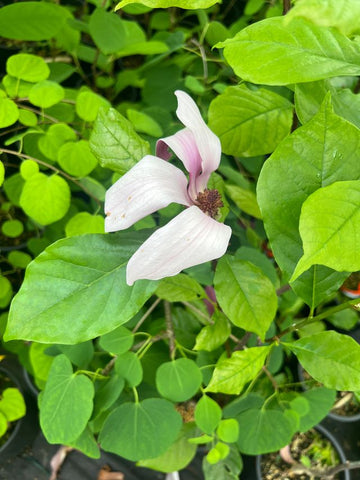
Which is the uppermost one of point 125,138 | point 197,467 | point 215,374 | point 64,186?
point 125,138

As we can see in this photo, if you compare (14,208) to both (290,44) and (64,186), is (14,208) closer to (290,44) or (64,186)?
(64,186)

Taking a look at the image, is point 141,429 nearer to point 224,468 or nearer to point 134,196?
point 224,468

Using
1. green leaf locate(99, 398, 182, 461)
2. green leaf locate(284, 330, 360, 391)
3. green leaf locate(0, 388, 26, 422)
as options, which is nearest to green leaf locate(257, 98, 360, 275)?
green leaf locate(284, 330, 360, 391)

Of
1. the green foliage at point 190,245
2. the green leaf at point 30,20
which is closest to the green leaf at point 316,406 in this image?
the green foliage at point 190,245

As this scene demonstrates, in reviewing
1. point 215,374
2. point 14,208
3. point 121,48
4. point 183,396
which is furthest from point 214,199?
point 14,208

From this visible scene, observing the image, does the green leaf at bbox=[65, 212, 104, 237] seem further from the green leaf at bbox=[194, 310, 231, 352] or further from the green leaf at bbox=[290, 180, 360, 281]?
the green leaf at bbox=[290, 180, 360, 281]

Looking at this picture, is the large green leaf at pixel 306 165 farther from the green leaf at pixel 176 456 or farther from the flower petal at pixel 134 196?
the green leaf at pixel 176 456
